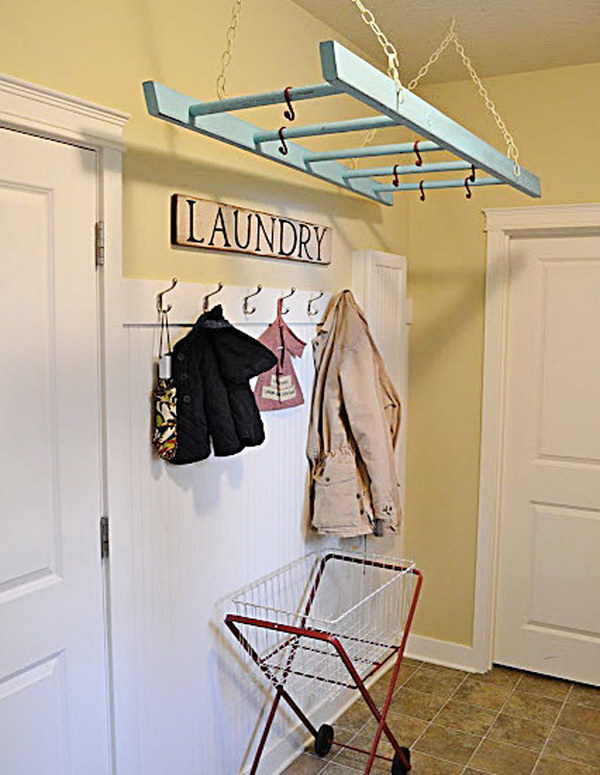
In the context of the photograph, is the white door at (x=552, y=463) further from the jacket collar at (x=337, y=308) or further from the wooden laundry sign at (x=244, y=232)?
the wooden laundry sign at (x=244, y=232)

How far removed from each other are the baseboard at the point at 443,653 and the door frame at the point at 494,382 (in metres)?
0.02

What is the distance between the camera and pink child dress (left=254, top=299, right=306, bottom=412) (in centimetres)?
262

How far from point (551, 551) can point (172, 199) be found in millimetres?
2361

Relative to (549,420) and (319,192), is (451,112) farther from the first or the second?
(549,420)

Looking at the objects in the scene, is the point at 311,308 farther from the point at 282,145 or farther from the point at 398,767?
the point at 398,767

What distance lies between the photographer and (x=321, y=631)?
2512 mm

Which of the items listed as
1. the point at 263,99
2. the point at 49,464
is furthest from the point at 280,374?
the point at 263,99

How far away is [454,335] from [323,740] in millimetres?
1801

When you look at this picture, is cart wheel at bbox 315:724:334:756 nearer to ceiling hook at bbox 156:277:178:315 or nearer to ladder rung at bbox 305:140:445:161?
ceiling hook at bbox 156:277:178:315

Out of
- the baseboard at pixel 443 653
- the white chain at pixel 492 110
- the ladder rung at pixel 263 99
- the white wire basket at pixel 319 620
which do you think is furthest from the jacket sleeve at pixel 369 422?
the ladder rung at pixel 263 99

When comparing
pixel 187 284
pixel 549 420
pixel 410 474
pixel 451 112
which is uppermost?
pixel 451 112

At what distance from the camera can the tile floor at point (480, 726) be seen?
2854 millimetres

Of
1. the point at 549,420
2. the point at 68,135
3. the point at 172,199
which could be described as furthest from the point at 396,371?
the point at 68,135

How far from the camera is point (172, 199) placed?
7.22 feet
